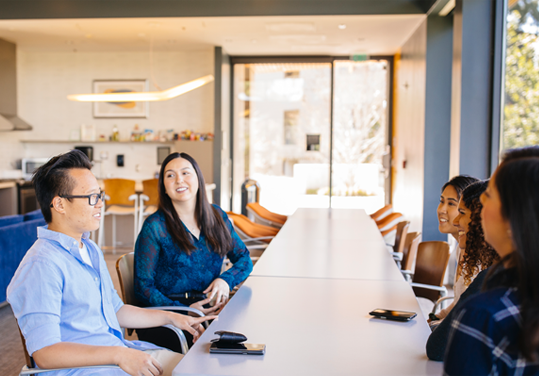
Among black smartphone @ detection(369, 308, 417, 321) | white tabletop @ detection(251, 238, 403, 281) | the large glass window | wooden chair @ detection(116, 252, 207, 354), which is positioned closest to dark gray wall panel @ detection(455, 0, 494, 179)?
the large glass window

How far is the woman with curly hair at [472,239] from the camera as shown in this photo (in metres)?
1.82

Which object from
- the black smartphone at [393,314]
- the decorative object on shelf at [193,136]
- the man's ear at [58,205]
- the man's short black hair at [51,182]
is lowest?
the black smartphone at [393,314]

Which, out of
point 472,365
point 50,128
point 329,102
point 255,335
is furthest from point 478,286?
point 50,128

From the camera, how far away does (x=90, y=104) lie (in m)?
8.64

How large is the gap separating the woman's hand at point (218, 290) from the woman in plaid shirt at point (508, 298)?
1.61m

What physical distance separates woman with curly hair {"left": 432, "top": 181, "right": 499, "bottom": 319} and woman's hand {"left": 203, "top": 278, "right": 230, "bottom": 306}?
44.1 inches

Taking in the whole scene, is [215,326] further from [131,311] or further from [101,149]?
[101,149]

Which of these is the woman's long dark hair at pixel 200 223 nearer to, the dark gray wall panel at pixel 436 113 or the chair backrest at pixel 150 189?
the chair backrest at pixel 150 189

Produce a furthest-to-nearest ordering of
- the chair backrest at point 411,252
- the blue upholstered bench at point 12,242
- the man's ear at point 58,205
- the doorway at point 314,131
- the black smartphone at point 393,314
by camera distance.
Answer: the doorway at point 314,131, the blue upholstered bench at point 12,242, the chair backrest at point 411,252, the black smartphone at point 393,314, the man's ear at point 58,205

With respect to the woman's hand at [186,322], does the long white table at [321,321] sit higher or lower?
higher

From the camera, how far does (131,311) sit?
6.53 ft

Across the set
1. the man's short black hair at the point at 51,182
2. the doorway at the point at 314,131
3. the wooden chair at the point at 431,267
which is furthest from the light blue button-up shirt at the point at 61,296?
the doorway at the point at 314,131

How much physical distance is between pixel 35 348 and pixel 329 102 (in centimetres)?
796

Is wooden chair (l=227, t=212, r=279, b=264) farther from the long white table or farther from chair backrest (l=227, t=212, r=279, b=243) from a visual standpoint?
the long white table
